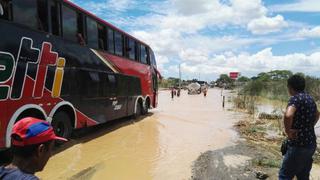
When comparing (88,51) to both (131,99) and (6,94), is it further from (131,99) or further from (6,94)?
(131,99)

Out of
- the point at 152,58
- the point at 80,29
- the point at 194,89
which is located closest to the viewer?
the point at 80,29

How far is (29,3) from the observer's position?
29.0ft

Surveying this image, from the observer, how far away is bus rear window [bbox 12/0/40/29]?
27.5 feet

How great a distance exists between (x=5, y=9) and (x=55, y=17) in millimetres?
2055

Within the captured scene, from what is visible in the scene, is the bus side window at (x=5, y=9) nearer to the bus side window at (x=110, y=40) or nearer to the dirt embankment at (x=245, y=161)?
the dirt embankment at (x=245, y=161)

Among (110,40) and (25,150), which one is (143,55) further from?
(25,150)

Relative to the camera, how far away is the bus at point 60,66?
26.8 feet

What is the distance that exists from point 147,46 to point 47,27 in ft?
33.1

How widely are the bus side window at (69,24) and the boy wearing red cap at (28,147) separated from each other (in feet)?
26.9

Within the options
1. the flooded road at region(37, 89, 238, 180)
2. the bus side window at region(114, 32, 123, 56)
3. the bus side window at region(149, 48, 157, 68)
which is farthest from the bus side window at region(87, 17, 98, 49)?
the bus side window at region(149, 48, 157, 68)

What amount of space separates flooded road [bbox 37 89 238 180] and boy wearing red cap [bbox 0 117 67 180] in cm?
570

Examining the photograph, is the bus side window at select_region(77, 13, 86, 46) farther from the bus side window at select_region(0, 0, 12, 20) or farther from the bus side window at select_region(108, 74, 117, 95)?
the bus side window at select_region(0, 0, 12, 20)

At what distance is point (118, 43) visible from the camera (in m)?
14.9

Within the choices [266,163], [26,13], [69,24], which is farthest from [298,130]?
[69,24]
